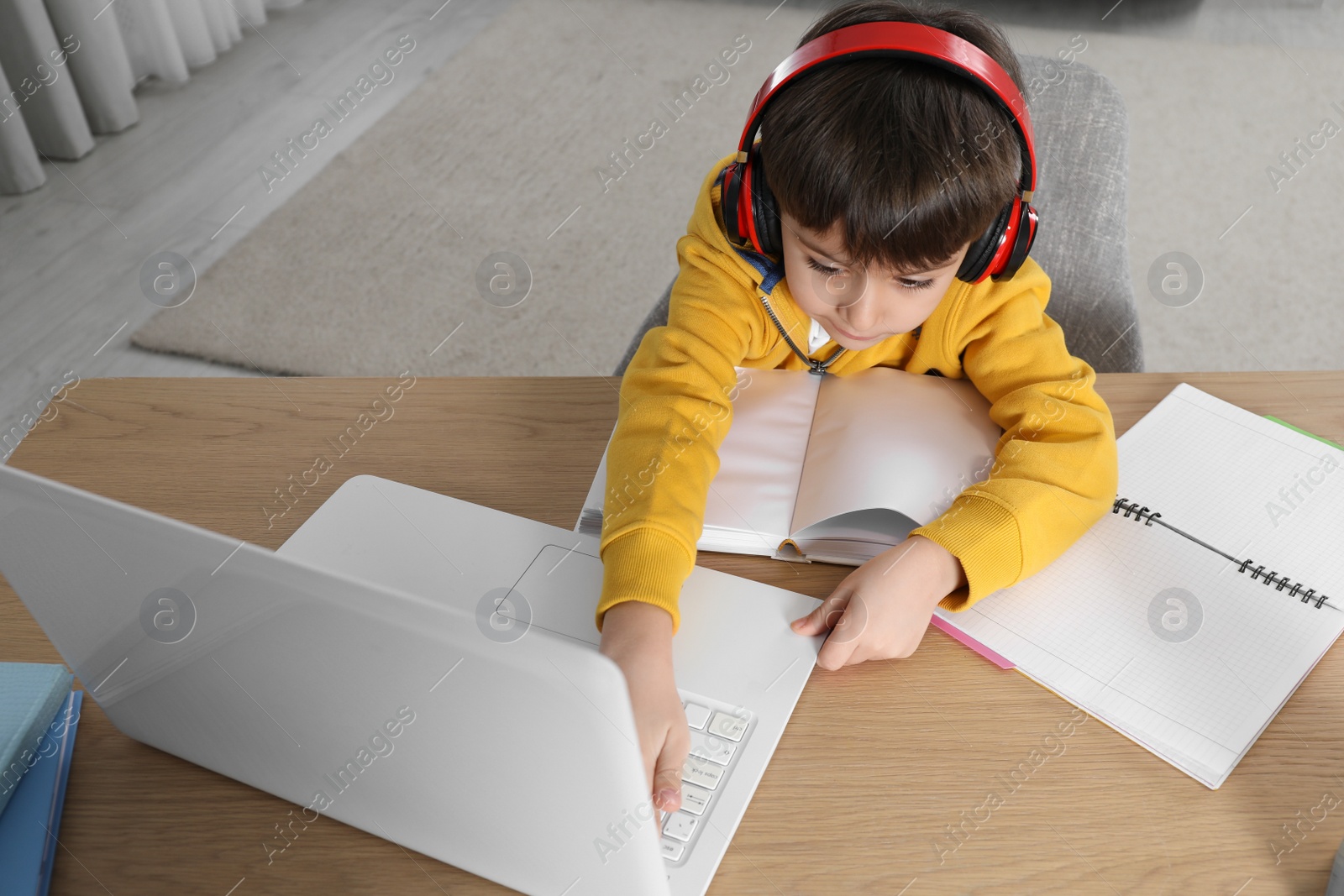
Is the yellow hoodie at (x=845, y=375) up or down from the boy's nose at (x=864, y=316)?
down

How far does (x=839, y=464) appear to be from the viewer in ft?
2.79

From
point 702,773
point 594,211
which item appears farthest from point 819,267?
point 594,211

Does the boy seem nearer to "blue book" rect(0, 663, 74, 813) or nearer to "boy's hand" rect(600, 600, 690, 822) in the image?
"boy's hand" rect(600, 600, 690, 822)

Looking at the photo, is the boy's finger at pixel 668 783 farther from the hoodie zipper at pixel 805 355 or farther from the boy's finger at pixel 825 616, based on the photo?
the hoodie zipper at pixel 805 355

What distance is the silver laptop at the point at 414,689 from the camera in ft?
1.53

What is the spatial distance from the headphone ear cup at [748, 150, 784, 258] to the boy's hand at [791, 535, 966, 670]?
29cm

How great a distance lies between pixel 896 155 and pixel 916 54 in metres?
0.07

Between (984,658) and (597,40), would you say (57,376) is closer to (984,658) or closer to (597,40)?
(597,40)

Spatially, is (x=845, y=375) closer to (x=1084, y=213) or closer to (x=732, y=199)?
(x=732, y=199)

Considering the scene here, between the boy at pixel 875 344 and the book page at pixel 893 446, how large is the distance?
25mm

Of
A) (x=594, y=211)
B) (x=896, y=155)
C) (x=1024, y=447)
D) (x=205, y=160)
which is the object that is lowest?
(x=594, y=211)

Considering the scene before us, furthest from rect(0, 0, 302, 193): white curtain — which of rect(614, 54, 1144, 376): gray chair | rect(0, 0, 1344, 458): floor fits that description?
rect(614, 54, 1144, 376): gray chair

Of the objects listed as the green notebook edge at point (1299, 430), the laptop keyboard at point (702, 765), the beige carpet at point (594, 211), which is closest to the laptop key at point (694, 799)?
the laptop keyboard at point (702, 765)

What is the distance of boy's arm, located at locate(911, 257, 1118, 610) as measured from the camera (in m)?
0.78
